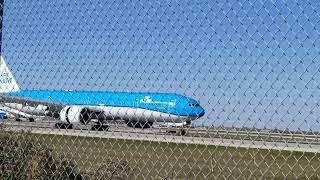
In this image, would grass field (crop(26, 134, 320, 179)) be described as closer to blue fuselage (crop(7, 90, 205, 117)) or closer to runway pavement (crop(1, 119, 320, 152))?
blue fuselage (crop(7, 90, 205, 117))

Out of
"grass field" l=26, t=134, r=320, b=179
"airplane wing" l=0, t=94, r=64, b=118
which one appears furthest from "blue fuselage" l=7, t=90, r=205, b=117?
"grass field" l=26, t=134, r=320, b=179

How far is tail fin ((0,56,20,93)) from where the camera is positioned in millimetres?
7796

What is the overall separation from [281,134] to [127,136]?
106 inches

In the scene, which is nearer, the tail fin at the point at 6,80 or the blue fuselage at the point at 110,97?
the blue fuselage at the point at 110,97

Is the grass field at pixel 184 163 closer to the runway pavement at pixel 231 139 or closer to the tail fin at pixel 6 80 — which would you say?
the tail fin at pixel 6 80

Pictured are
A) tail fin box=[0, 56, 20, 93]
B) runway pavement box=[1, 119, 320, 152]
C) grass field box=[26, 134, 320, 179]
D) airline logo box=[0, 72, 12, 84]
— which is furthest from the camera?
grass field box=[26, 134, 320, 179]

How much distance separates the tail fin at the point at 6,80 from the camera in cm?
780

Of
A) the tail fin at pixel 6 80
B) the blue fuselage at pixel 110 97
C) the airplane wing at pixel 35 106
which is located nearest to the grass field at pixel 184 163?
the airplane wing at pixel 35 106

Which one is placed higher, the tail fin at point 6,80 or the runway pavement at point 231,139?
the tail fin at point 6,80

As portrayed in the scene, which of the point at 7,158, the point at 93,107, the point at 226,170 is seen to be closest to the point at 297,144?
the point at 7,158

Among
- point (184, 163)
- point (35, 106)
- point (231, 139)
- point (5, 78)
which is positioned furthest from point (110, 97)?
point (184, 163)

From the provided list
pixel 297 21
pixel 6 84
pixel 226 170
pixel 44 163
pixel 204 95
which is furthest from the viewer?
pixel 226 170

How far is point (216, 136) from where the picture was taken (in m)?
6.35

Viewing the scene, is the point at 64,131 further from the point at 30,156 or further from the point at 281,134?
the point at 281,134
